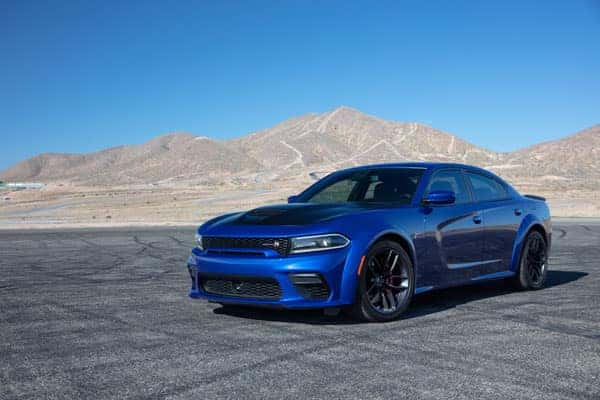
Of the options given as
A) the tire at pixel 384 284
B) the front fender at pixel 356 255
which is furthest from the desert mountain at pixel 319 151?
the front fender at pixel 356 255

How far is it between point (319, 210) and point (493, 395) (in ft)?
9.31

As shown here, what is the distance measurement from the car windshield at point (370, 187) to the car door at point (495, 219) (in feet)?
3.00

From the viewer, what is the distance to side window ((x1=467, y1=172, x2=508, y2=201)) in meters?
7.88

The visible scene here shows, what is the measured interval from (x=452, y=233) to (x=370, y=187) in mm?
941

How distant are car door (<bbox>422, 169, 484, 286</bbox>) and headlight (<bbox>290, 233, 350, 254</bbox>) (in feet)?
3.90

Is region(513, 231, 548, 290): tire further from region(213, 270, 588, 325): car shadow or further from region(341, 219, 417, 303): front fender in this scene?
region(341, 219, 417, 303): front fender

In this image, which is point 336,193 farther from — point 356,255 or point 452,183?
point 356,255

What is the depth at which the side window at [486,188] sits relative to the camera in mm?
7879

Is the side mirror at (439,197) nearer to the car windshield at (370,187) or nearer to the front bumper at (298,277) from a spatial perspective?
the car windshield at (370,187)

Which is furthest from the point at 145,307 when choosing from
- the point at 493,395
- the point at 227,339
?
the point at 493,395

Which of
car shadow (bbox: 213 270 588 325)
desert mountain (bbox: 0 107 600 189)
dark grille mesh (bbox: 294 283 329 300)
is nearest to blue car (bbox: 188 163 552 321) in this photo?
dark grille mesh (bbox: 294 283 329 300)

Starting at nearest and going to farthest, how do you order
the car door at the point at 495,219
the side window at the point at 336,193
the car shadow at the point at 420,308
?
the car shadow at the point at 420,308
the side window at the point at 336,193
the car door at the point at 495,219

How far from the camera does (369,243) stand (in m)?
6.12

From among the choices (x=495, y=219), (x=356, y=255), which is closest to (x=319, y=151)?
(x=495, y=219)
